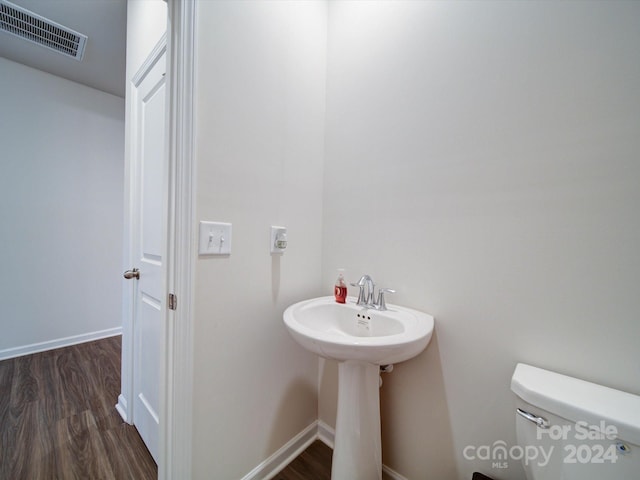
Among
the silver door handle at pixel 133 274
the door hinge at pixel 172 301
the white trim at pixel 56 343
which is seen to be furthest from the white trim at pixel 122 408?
the white trim at pixel 56 343

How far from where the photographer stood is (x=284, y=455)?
114 centimetres

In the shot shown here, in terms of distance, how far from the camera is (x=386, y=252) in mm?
1092

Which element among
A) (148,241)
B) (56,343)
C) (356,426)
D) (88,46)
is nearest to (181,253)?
(148,241)

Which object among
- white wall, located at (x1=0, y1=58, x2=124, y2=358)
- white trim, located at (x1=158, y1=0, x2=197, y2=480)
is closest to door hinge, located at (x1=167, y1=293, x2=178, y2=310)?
white trim, located at (x1=158, y1=0, x2=197, y2=480)

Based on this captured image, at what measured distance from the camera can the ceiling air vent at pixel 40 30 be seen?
159cm

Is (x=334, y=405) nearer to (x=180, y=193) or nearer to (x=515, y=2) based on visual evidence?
(x=180, y=193)

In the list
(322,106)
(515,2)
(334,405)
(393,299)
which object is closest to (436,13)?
(515,2)

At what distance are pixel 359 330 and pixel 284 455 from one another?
29.7 inches

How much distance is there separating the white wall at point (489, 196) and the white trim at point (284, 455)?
414 millimetres

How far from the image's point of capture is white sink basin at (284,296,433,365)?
69cm

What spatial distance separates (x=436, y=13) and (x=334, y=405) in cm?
188

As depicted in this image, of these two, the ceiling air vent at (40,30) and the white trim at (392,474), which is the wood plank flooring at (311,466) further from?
the ceiling air vent at (40,30)

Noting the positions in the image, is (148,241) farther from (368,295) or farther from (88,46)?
(88,46)

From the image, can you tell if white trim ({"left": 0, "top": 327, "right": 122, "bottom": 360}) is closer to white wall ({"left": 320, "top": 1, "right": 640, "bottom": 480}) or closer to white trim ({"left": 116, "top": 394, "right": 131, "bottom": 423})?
white trim ({"left": 116, "top": 394, "right": 131, "bottom": 423})
